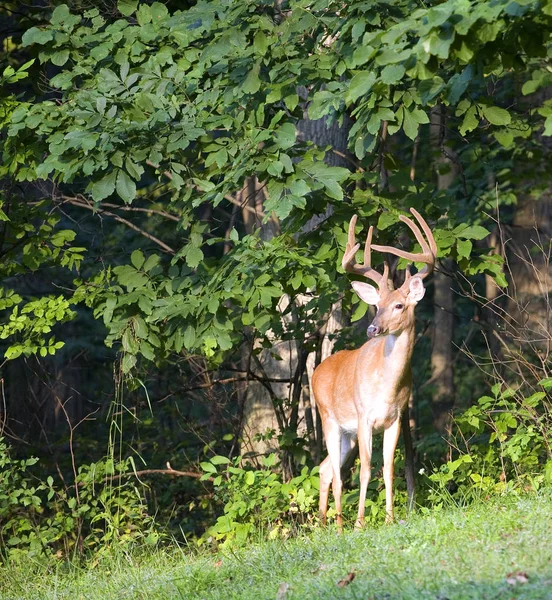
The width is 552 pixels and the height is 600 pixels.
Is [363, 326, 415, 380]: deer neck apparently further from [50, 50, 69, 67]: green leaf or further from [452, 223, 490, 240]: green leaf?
[50, 50, 69, 67]: green leaf

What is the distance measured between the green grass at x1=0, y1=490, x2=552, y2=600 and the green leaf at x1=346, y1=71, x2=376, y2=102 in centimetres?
252

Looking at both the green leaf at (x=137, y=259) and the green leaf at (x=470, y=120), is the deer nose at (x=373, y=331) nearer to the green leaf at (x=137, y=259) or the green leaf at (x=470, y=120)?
the green leaf at (x=470, y=120)

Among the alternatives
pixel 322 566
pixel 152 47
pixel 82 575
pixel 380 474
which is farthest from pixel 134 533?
pixel 152 47

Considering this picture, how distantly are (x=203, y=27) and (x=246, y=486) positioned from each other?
3656 millimetres

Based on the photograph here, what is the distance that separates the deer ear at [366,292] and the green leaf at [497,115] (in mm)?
1472

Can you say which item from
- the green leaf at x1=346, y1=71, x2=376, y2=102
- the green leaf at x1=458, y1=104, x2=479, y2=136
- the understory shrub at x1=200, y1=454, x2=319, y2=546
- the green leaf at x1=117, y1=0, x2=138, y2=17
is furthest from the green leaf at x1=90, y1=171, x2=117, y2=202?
the green leaf at x1=458, y1=104, x2=479, y2=136

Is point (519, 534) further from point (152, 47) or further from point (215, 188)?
point (152, 47)

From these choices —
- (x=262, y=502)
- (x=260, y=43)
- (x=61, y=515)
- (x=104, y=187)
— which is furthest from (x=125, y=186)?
(x=61, y=515)

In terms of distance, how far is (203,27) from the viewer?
23.6 feet

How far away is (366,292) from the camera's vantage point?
7207 millimetres

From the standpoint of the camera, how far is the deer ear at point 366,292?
7.15 metres

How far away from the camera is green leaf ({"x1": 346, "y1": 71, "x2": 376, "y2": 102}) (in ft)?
18.7

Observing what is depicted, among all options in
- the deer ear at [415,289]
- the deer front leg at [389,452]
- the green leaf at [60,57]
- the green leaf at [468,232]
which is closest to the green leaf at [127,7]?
the green leaf at [60,57]

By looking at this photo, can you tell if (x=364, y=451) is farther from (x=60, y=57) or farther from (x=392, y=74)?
(x=60, y=57)
